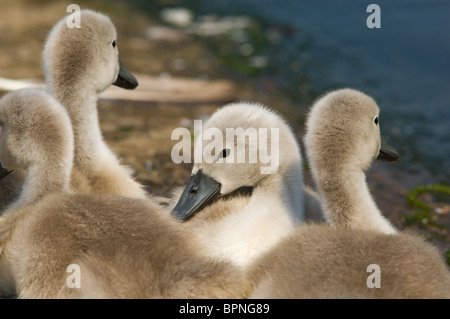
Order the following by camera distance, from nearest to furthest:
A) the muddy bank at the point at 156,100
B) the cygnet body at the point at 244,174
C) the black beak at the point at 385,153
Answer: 1. the cygnet body at the point at 244,174
2. the black beak at the point at 385,153
3. the muddy bank at the point at 156,100

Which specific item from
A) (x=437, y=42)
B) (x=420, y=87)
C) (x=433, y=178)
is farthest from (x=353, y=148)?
(x=437, y=42)

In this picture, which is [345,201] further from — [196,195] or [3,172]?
[3,172]

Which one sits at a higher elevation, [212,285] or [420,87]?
[212,285]

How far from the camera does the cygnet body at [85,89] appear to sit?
4.68 m

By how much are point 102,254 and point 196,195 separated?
3.49 ft

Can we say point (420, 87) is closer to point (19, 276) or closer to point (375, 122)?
point (375, 122)

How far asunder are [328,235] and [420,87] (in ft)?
19.8

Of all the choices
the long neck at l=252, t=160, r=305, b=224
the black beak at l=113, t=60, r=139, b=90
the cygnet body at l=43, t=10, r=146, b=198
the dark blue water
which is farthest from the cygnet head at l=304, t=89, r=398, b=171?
the dark blue water

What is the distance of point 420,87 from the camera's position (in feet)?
29.9

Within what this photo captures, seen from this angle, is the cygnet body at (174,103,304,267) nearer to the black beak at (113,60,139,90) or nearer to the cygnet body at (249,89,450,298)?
the cygnet body at (249,89,450,298)

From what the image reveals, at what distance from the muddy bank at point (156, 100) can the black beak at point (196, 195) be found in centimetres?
A: 132

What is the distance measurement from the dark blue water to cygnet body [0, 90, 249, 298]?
378 cm

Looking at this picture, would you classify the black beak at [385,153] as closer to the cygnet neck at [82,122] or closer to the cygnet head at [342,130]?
the cygnet head at [342,130]

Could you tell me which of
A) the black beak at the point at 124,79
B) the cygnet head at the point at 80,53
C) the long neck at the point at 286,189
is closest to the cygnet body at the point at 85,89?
the cygnet head at the point at 80,53
